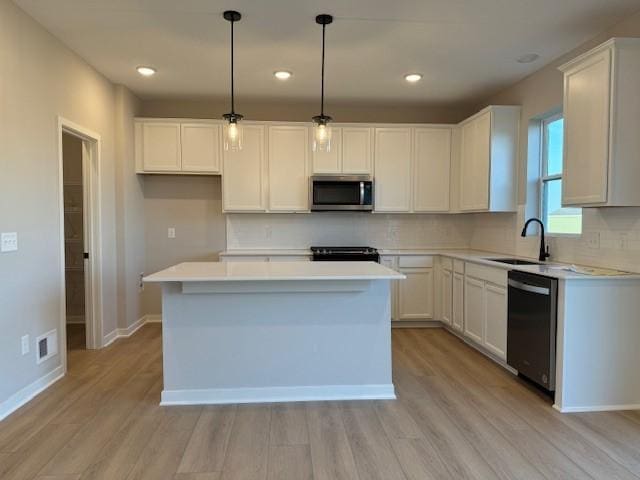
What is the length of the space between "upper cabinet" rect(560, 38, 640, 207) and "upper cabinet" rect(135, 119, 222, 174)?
342 centimetres

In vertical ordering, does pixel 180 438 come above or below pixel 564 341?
below

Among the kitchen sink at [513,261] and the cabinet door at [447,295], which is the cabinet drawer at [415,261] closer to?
the cabinet door at [447,295]

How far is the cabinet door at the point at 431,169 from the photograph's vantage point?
15.7 feet

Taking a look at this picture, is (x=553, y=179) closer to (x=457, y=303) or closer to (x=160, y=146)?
(x=457, y=303)

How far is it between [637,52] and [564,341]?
6.02ft

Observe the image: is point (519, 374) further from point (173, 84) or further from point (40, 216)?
point (173, 84)

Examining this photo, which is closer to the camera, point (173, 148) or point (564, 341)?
point (564, 341)

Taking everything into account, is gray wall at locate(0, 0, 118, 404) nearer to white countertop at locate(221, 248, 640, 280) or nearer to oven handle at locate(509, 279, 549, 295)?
white countertop at locate(221, 248, 640, 280)

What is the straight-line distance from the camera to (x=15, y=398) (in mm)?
2670

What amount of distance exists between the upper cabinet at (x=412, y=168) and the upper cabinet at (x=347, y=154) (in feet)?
0.39

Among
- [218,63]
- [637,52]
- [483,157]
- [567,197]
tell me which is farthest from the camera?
[483,157]

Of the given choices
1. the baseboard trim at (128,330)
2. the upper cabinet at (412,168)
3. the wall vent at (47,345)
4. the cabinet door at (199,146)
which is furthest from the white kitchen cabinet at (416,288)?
the wall vent at (47,345)

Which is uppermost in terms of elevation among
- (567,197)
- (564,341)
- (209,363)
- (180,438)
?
(567,197)

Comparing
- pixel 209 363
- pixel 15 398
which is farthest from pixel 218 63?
pixel 15 398
